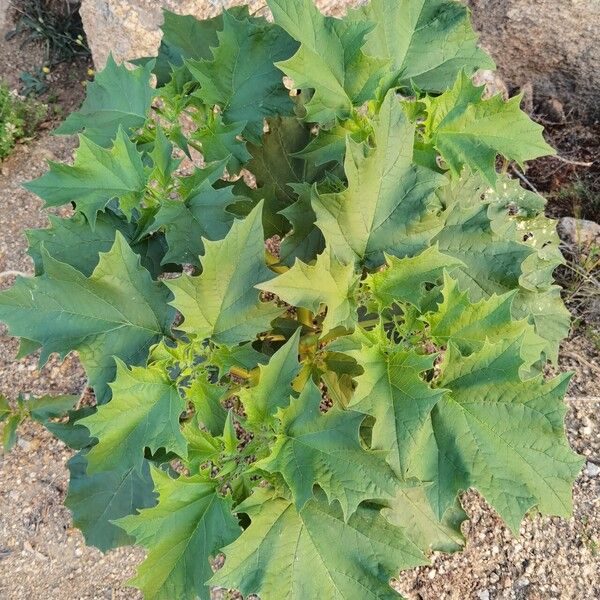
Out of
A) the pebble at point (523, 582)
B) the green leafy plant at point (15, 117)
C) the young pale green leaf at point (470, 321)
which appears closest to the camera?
the young pale green leaf at point (470, 321)

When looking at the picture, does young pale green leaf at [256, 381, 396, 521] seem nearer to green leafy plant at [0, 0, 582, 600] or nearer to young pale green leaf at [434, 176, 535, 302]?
green leafy plant at [0, 0, 582, 600]

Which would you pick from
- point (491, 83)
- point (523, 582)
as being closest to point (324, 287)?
point (523, 582)

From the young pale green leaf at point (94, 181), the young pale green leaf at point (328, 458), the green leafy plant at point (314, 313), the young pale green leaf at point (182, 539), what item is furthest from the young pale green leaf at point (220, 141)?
the young pale green leaf at point (182, 539)

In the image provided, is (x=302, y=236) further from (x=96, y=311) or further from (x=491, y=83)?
(x=491, y=83)

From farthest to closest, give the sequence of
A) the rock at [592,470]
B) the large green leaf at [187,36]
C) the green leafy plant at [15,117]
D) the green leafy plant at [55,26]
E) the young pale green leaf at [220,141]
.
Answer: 1. the green leafy plant at [55,26]
2. the green leafy plant at [15,117]
3. the rock at [592,470]
4. the large green leaf at [187,36]
5. the young pale green leaf at [220,141]

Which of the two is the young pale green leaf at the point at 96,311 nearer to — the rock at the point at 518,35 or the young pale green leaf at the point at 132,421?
the young pale green leaf at the point at 132,421

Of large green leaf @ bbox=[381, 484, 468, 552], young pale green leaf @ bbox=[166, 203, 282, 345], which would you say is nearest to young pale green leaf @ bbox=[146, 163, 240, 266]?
young pale green leaf @ bbox=[166, 203, 282, 345]

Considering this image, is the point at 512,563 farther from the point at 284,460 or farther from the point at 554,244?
the point at 284,460

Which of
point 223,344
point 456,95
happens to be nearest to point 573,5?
point 456,95
